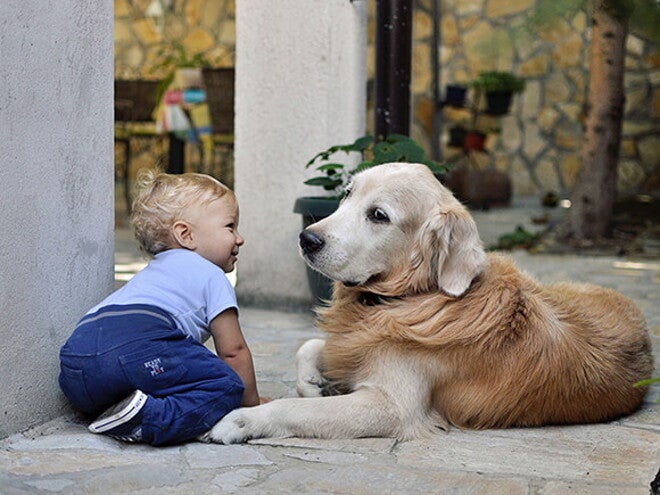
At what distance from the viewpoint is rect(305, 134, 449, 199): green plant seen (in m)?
4.21

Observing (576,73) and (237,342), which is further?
(576,73)

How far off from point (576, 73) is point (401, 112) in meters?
6.38

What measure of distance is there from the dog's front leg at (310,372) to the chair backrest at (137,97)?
21.3 ft

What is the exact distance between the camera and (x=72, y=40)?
8.91ft

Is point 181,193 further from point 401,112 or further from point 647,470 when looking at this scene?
point 401,112

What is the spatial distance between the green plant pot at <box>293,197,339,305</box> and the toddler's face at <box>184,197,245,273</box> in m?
1.40

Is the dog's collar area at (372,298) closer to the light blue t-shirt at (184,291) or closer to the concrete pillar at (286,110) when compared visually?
the light blue t-shirt at (184,291)

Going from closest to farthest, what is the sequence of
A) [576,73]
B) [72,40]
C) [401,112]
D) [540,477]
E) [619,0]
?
[619,0] < [540,477] < [72,40] < [401,112] < [576,73]

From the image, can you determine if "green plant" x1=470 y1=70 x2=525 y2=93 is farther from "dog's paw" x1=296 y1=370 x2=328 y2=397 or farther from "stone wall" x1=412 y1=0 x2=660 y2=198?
"dog's paw" x1=296 y1=370 x2=328 y2=397

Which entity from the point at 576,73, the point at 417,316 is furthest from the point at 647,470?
the point at 576,73

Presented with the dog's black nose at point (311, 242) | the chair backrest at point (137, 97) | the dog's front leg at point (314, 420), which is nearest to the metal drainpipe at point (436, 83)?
the chair backrest at point (137, 97)

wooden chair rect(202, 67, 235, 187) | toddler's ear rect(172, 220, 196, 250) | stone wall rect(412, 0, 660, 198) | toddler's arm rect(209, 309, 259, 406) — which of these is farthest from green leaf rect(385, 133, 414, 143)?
stone wall rect(412, 0, 660, 198)

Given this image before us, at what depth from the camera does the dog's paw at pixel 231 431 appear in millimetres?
2627

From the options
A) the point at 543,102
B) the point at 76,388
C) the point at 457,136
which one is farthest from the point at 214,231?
the point at 543,102
